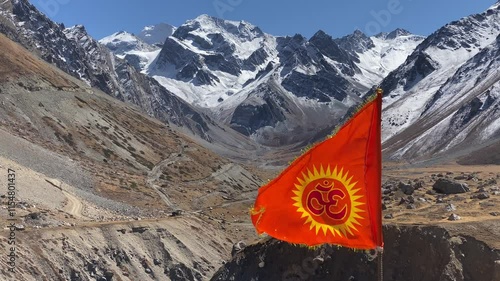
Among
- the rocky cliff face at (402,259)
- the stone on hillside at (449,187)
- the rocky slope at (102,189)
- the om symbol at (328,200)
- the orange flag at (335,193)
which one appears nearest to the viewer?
the orange flag at (335,193)

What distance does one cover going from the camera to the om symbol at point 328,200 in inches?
550

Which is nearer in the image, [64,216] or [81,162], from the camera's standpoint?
[64,216]

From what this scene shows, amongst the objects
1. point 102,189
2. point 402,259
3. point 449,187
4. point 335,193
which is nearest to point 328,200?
point 335,193

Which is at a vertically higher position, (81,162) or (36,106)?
(36,106)

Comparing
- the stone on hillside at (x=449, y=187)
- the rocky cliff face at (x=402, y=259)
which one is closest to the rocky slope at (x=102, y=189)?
the rocky cliff face at (x=402, y=259)

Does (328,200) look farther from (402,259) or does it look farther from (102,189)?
(102,189)

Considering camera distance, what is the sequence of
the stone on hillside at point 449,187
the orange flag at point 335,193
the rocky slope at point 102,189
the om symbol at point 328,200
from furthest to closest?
the rocky slope at point 102,189
the stone on hillside at point 449,187
the om symbol at point 328,200
the orange flag at point 335,193

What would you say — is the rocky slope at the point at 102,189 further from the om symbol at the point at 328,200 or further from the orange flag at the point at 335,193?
the om symbol at the point at 328,200

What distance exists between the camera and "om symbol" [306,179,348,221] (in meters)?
14.0

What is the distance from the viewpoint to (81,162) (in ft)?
283

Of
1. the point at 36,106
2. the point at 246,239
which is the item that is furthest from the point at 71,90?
the point at 246,239

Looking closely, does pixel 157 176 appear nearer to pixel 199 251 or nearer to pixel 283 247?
pixel 199 251

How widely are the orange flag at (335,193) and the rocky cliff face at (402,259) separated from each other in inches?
433

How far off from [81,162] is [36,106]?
78.7 feet
